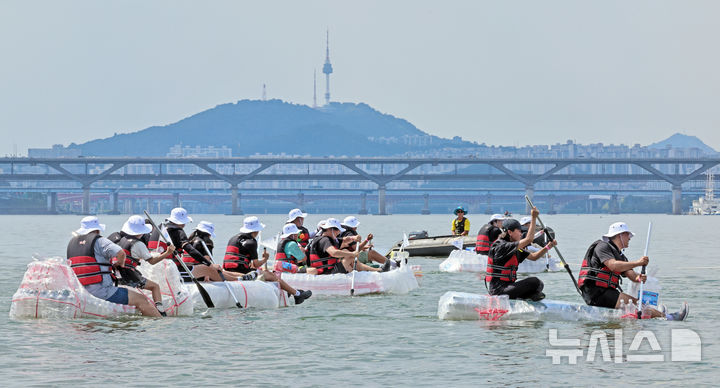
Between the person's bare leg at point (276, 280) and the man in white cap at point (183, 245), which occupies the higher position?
the man in white cap at point (183, 245)

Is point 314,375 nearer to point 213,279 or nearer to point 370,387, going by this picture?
point 370,387

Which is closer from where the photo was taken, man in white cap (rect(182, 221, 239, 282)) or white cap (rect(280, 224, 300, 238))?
man in white cap (rect(182, 221, 239, 282))

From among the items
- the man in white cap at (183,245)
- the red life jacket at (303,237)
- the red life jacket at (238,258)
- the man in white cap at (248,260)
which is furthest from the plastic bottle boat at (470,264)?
the man in white cap at (183,245)

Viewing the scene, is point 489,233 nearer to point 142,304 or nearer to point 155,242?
point 155,242

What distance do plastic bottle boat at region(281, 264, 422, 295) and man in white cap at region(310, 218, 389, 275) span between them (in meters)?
0.26

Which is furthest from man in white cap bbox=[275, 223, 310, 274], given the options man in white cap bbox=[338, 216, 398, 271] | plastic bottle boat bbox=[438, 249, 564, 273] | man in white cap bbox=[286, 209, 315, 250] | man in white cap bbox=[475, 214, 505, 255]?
plastic bottle boat bbox=[438, 249, 564, 273]

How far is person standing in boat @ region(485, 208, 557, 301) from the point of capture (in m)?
15.3

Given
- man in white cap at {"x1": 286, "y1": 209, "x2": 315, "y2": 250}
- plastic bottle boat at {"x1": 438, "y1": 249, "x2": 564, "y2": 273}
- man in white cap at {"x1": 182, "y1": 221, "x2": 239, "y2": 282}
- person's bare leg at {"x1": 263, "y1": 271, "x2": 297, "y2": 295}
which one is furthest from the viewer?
plastic bottle boat at {"x1": 438, "y1": 249, "x2": 564, "y2": 273}

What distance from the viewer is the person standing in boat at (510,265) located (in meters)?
15.3

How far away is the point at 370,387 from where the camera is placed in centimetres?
1186

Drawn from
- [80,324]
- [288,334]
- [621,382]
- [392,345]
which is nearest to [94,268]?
[80,324]

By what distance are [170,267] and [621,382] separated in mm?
7715

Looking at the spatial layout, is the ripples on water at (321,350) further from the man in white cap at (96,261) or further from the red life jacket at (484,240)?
the red life jacket at (484,240)

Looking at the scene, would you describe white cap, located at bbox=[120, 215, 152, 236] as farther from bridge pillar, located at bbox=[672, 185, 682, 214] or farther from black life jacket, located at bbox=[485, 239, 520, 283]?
bridge pillar, located at bbox=[672, 185, 682, 214]
